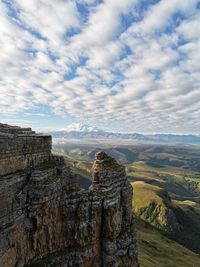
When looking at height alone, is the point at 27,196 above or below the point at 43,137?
below

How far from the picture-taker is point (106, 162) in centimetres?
6125

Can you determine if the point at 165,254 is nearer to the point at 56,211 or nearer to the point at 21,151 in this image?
the point at 56,211

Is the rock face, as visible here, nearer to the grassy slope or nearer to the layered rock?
the layered rock

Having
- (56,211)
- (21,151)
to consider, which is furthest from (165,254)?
(21,151)

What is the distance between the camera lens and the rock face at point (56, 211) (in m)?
44.0

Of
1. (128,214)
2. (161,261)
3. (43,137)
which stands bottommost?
(161,261)

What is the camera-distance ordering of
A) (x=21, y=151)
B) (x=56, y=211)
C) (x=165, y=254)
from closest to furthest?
1. (x=21, y=151)
2. (x=56, y=211)
3. (x=165, y=254)

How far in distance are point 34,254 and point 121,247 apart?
678 inches

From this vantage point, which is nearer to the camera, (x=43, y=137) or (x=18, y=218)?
(x=18, y=218)

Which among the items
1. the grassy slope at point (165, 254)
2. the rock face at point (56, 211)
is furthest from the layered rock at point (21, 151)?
the grassy slope at point (165, 254)

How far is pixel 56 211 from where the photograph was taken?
2004 inches

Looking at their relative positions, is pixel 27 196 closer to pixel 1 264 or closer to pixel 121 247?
pixel 1 264

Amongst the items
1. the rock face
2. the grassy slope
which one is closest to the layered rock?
the rock face

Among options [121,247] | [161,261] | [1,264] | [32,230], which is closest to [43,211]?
[32,230]
